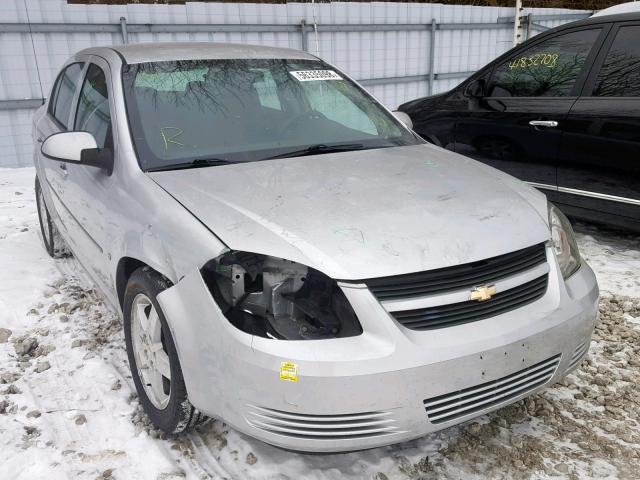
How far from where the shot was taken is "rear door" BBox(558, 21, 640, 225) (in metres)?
3.98

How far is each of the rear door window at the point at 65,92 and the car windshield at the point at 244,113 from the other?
2.90ft

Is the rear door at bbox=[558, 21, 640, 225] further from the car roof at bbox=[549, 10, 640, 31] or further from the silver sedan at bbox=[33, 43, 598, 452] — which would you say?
the silver sedan at bbox=[33, 43, 598, 452]

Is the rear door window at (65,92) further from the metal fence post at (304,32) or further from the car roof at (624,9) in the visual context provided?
the metal fence post at (304,32)

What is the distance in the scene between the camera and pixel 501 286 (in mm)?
2068

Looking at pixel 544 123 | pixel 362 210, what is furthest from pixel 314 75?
pixel 544 123

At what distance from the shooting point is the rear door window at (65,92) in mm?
3713

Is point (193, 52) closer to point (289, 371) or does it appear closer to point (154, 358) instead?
point (154, 358)

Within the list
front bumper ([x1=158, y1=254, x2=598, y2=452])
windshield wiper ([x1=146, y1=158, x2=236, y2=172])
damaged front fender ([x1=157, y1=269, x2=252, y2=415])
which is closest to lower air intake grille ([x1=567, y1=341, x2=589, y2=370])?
front bumper ([x1=158, y1=254, x2=598, y2=452])

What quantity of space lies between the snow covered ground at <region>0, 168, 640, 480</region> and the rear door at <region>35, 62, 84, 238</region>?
76 centimetres

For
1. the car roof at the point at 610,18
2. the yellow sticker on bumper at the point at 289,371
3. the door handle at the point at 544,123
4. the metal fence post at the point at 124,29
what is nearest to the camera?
the yellow sticker on bumper at the point at 289,371

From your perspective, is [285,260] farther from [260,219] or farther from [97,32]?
[97,32]

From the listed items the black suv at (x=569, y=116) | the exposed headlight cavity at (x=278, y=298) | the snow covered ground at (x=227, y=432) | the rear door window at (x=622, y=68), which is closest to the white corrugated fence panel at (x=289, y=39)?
the black suv at (x=569, y=116)

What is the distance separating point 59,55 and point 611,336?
290 inches

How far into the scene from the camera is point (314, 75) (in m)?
3.48
